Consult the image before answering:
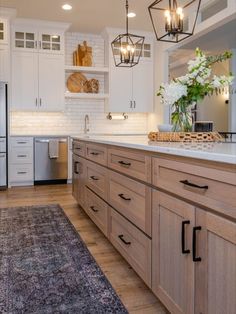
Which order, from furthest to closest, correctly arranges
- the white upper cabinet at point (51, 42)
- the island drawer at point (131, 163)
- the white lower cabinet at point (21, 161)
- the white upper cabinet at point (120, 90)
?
the white upper cabinet at point (120, 90) < the white upper cabinet at point (51, 42) < the white lower cabinet at point (21, 161) < the island drawer at point (131, 163)

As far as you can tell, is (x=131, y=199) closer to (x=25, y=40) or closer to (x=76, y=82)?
(x=25, y=40)

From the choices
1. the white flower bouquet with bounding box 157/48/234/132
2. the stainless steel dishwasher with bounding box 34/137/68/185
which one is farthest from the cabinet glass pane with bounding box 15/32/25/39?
the white flower bouquet with bounding box 157/48/234/132

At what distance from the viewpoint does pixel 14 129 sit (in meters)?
6.14

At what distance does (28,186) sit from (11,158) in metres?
0.56

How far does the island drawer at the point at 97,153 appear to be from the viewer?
8.77 feet

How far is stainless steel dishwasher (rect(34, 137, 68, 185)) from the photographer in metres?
5.75

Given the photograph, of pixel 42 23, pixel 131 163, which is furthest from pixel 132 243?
pixel 42 23

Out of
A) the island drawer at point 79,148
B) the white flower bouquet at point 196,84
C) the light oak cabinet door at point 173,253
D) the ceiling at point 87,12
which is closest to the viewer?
the light oak cabinet door at point 173,253

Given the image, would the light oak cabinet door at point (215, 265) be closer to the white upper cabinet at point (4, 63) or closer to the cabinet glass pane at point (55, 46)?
the white upper cabinet at point (4, 63)

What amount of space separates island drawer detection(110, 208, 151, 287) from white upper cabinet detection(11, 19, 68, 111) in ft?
13.1

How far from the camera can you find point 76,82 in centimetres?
658

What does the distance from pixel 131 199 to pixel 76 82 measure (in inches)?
195

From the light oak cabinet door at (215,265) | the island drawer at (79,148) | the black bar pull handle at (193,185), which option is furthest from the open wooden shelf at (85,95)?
the light oak cabinet door at (215,265)

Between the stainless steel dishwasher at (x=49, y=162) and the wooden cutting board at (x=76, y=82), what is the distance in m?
1.22
